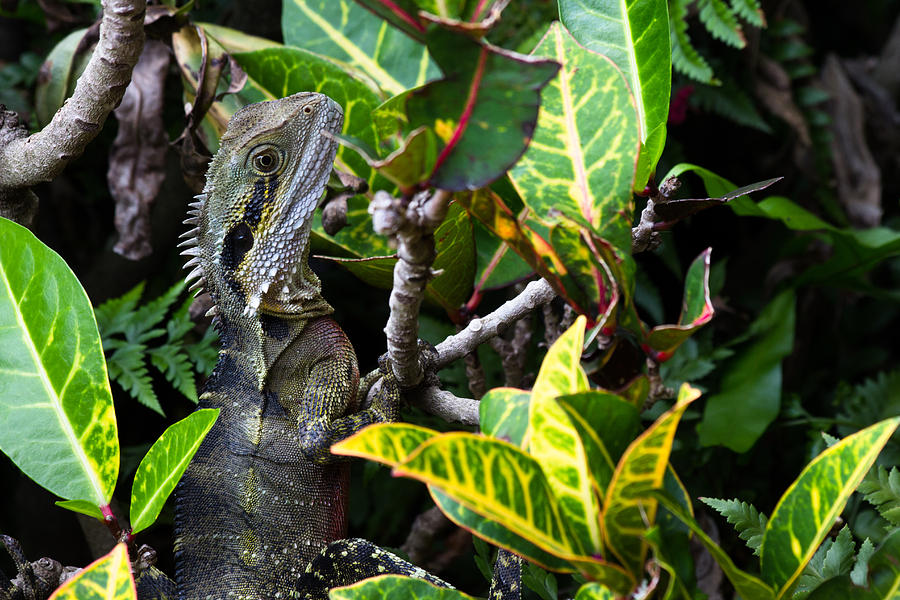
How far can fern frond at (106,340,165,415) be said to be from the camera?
2.23m

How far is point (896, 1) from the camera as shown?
420 cm

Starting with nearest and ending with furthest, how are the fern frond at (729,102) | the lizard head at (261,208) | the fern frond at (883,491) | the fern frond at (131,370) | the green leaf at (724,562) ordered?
the green leaf at (724,562)
the fern frond at (883,491)
the lizard head at (261,208)
the fern frond at (131,370)
the fern frond at (729,102)

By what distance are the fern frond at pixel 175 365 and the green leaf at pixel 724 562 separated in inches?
60.0

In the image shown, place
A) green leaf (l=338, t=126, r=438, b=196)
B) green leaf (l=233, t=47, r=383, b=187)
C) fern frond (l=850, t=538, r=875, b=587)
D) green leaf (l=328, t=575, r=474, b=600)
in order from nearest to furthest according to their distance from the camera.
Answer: green leaf (l=338, t=126, r=438, b=196)
green leaf (l=328, t=575, r=474, b=600)
fern frond (l=850, t=538, r=875, b=587)
green leaf (l=233, t=47, r=383, b=187)

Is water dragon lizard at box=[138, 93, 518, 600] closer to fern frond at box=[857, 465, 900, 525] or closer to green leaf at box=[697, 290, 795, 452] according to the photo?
fern frond at box=[857, 465, 900, 525]

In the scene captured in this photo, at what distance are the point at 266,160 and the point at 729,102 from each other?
6.40ft

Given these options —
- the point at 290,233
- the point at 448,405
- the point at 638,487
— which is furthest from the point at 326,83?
the point at 638,487

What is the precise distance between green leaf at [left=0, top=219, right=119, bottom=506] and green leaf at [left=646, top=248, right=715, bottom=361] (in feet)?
3.38

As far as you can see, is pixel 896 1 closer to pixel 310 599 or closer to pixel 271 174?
pixel 271 174

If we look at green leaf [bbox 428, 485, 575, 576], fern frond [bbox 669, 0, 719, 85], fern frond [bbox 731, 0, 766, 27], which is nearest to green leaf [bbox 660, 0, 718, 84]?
fern frond [bbox 669, 0, 719, 85]

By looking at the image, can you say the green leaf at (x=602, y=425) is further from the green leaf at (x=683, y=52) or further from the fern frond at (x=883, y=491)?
the green leaf at (x=683, y=52)

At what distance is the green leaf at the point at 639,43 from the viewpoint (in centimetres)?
165

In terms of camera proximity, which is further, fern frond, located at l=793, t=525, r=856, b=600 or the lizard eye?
the lizard eye

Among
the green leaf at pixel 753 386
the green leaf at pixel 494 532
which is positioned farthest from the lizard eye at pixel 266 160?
Result: the green leaf at pixel 753 386
